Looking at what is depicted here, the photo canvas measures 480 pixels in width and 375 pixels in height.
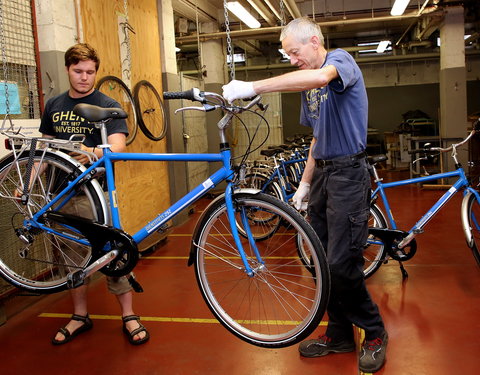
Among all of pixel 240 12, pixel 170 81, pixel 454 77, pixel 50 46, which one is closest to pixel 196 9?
pixel 240 12

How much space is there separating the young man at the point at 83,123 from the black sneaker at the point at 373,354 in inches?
51.6

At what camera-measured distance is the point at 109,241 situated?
227 cm

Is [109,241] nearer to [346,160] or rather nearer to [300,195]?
[300,195]

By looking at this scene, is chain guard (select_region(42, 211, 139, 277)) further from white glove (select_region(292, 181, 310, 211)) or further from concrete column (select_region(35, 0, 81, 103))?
concrete column (select_region(35, 0, 81, 103))

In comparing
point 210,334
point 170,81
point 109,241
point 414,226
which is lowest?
point 210,334

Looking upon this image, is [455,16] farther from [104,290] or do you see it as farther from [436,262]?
[104,290]

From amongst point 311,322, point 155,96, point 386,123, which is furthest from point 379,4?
point 311,322

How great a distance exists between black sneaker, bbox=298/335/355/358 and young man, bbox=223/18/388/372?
2 cm

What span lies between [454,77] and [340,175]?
25.6ft

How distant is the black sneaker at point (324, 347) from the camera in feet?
8.60

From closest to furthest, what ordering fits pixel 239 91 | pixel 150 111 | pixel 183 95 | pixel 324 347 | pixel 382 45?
pixel 239 91 → pixel 183 95 → pixel 324 347 → pixel 150 111 → pixel 382 45

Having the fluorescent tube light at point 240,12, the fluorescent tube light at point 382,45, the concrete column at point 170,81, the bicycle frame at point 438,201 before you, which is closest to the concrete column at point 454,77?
the fluorescent tube light at point 382,45

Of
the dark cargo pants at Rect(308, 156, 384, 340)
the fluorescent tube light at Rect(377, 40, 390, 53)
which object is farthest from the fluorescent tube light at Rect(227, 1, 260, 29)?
the dark cargo pants at Rect(308, 156, 384, 340)

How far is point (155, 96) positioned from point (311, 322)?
4.21 meters
